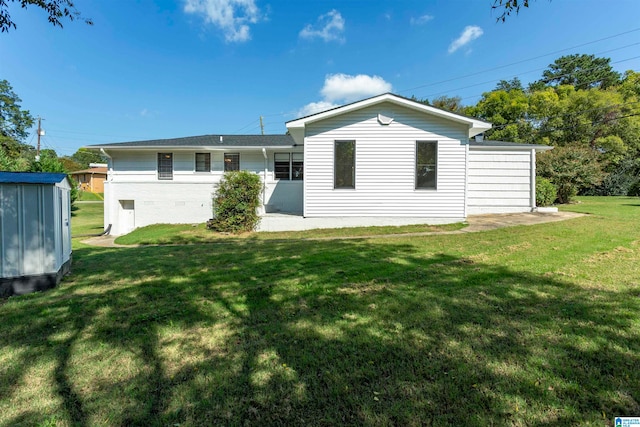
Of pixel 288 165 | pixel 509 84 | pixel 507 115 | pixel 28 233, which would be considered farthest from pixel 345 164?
pixel 509 84

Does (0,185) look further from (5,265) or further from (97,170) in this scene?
(97,170)

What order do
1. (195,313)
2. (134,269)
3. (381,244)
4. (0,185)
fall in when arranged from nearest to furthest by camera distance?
(195,313)
(0,185)
(134,269)
(381,244)

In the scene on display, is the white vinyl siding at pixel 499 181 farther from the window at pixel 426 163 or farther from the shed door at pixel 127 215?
the shed door at pixel 127 215

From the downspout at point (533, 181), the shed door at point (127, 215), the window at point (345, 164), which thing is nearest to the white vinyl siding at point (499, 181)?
the downspout at point (533, 181)

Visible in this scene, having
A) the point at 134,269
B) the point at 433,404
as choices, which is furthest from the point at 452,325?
the point at 134,269

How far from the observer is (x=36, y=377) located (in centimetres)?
230

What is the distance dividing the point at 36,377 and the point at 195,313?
137cm

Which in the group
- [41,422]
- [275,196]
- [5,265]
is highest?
[275,196]

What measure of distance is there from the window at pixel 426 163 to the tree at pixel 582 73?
34830 mm

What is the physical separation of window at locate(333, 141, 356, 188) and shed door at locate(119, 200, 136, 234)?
1029 centimetres

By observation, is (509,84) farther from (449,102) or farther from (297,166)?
(297,166)

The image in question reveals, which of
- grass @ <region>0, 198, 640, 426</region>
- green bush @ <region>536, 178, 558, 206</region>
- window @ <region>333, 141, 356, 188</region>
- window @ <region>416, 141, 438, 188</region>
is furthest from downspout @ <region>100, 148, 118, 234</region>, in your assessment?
green bush @ <region>536, 178, 558, 206</region>

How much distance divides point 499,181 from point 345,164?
7.20m

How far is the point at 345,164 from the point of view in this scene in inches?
444
